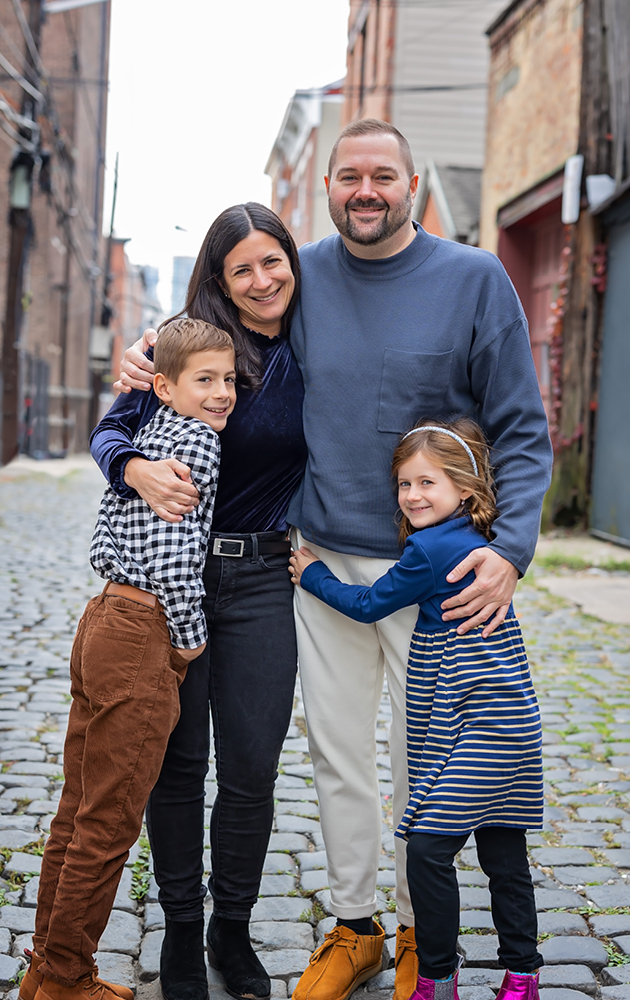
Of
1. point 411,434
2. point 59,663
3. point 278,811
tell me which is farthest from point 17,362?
point 411,434

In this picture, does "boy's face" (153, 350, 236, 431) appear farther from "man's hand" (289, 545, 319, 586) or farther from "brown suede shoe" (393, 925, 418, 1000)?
"brown suede shoe" (393, 925, 418, 1000)

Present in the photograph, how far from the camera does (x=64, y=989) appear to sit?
2.36m

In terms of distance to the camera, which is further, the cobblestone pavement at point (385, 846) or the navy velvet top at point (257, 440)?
the cobblestone pavement at point (385, 846)

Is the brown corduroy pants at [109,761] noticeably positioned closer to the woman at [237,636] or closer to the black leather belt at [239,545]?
the woman at [237,636]

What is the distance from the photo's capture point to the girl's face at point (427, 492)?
247 centimetres

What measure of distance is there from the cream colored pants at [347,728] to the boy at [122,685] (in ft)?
1.35

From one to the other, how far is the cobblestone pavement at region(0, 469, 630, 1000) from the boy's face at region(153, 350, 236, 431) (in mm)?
1510

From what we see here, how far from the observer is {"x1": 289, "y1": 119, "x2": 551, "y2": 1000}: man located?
2.57m

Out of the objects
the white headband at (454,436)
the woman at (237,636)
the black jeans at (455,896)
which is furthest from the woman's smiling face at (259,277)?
the black jeans at (455,896)

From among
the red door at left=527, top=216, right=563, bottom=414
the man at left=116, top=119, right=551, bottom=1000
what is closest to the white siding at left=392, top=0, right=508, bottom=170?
the red door at left=527, top=216, right=563, bottom=414

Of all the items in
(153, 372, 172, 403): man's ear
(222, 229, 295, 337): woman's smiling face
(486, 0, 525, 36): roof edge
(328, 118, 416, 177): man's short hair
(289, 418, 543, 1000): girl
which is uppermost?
(486, 0, 525, 36): roof edge

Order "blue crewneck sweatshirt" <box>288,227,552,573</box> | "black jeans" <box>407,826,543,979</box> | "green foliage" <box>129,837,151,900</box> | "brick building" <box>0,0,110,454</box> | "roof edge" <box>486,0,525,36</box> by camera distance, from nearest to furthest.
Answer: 1. "black jeans" <box>407,826,543,979</box>
2. "blue crewneck sweatshirt" <box>288,227,552,573</box>
3. "green foliage" <box>129,837,151,900</box>
4. "roof edge" <box>486,0,525,36</box>
5. "brick building" <box>0,0,110,454</box>

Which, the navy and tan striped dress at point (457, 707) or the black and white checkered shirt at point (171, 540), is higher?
the black and white checkered shirt at point (171, 540)

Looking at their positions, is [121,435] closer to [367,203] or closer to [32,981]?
[367,203]
